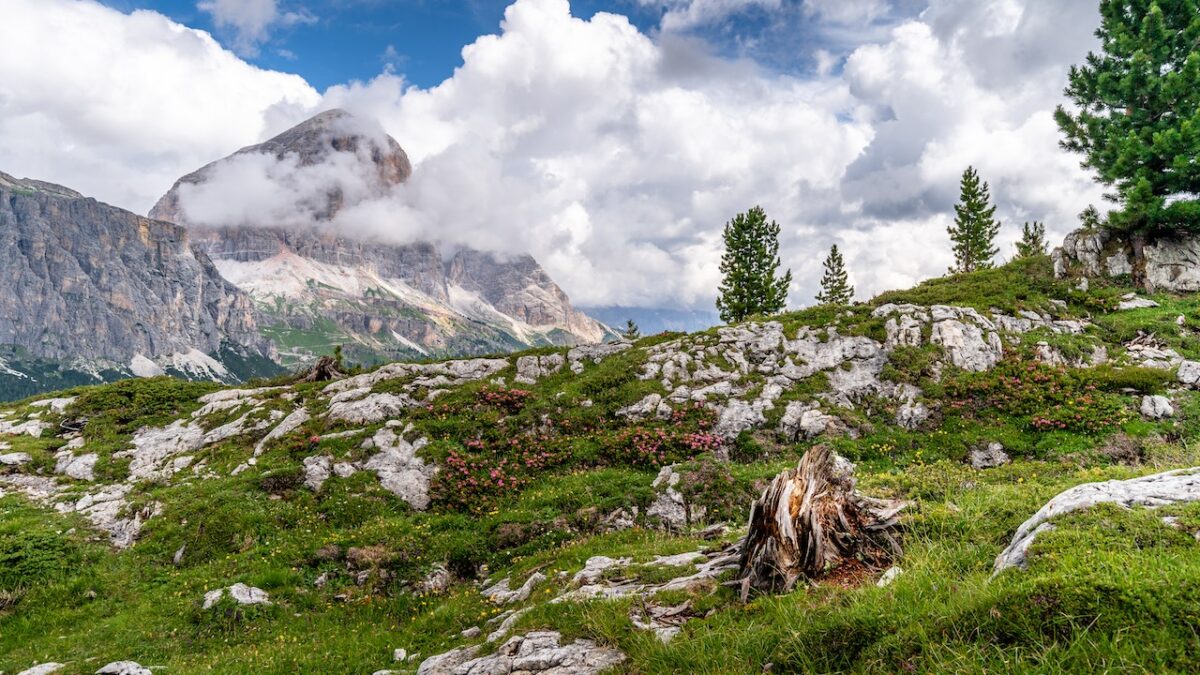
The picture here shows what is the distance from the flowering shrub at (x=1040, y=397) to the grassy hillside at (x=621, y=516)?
119mm

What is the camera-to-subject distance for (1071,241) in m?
38.0

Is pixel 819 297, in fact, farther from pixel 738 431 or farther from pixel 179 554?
pixel 179 554

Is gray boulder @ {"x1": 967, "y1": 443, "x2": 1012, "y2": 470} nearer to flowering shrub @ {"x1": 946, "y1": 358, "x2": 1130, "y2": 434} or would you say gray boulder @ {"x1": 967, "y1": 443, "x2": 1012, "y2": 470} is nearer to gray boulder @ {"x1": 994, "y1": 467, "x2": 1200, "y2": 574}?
flowering shrub @ {"x1": 946, "y1": 358, "x2": 1130, "y2": 434}

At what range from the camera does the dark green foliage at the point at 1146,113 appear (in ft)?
104

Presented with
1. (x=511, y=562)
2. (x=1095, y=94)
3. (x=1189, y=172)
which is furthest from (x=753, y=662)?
(x=1095, y=94)

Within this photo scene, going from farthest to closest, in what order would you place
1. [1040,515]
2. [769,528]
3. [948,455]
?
1. [948,455]
2. [769,528]
3. [1040,515]

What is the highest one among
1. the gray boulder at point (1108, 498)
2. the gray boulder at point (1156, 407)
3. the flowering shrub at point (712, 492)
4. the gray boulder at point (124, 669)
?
the gray boulder at point (1108, 498)

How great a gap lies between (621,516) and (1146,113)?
43.8 m

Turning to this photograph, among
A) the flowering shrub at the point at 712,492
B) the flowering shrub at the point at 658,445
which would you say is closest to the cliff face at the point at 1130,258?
the flowering shrub at the point at 658,445

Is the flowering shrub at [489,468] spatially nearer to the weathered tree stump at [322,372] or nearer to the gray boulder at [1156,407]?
the weathered tree stump at [322,372]

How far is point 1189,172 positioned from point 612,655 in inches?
1793

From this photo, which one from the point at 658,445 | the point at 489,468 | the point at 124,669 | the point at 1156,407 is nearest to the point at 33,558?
the point at 124,669

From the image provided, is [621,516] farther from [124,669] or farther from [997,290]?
[997,290]

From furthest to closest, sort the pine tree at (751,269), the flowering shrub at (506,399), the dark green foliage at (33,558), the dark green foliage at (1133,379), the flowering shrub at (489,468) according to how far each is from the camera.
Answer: the pine tree at (751,269) < the flowering shrub at (506,399) < the dark green foliage at (1133,379) < the flowering shrub at (489,468) < the dark green foliage at (33,558)
